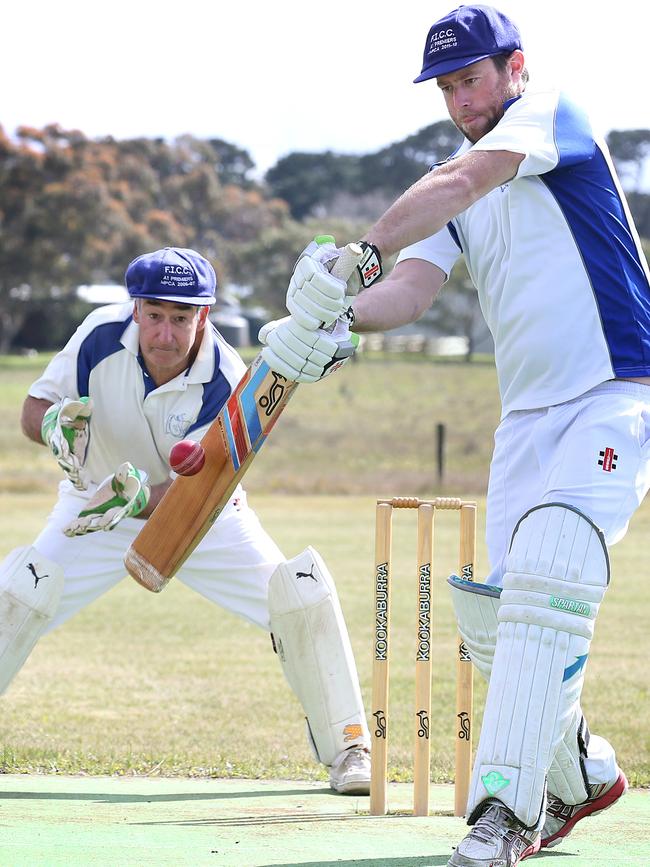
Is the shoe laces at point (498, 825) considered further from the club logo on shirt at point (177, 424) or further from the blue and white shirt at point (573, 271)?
the club logo on shirt at point (177, 424)

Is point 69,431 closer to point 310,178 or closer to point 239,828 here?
point 239,828

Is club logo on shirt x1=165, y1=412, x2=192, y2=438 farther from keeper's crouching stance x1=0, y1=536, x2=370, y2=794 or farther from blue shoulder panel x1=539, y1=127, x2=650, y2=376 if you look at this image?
blue shoulder panel x1=539, y1=127, x2=650, y2=376

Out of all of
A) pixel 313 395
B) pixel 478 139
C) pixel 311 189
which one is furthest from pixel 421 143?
pixel 478 139

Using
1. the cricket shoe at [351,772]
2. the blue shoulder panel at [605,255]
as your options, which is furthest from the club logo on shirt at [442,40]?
the cricket shoe at [351,772]

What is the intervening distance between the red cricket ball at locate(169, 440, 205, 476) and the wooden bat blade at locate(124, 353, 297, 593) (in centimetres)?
3

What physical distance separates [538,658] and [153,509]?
1597mm

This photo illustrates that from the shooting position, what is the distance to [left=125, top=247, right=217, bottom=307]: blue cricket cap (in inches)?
151

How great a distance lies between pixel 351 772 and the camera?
386 centimetres

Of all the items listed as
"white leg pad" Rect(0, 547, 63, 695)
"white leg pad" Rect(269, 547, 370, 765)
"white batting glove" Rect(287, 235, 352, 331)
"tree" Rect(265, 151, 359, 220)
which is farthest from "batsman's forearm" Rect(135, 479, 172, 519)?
"tree" Rect(265, 151, 359, 220)

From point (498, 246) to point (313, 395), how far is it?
2472cm

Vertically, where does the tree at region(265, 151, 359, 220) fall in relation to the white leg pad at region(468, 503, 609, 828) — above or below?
above

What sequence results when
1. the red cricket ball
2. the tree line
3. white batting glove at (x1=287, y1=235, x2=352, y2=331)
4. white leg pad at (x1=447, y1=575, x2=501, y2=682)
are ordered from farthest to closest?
the tree line
the red cricket ball
white leg pad at (x1=447, y1=575, x2=501, y2=682)
white batting glove at (x1=287, y1=235, x2=352, y2=331)

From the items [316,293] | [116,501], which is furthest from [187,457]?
[316,293]

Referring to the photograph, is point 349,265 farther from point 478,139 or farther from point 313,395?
point 313,395
